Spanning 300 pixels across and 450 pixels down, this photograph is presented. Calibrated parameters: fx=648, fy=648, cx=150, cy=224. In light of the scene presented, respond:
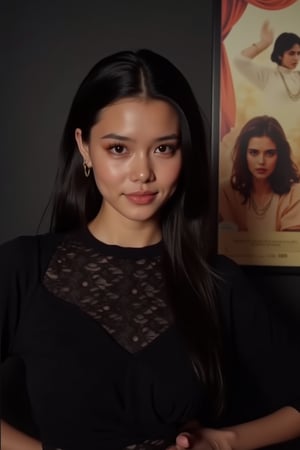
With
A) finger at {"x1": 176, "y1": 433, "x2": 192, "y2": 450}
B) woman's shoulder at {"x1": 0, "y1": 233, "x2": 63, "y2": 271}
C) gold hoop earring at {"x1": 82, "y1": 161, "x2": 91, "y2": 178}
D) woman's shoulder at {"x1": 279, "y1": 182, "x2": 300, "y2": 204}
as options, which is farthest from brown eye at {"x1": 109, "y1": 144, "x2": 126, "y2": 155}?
woman's shoulder at {"x1": 279, "y1": 182, "x2": 300, "y2": 204}

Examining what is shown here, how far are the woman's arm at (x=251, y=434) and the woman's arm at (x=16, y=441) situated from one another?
296 millimetres

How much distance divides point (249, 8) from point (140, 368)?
137 cm

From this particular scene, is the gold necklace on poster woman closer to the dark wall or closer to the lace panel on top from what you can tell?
the dark wall

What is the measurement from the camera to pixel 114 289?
4.88 ft

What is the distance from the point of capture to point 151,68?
1439mm

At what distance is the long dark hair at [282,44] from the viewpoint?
86.3 inches

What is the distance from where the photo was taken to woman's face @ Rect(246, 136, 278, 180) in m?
2.24

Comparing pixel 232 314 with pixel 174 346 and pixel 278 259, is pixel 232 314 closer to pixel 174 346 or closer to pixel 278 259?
pixel 174 346

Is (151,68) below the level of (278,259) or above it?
above

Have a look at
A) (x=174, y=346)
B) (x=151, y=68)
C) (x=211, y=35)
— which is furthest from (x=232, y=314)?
(x=211, y=35)

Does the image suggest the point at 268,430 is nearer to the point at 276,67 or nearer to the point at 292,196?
the point at 292,196

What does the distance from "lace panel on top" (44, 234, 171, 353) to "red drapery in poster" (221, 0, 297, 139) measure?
85cm

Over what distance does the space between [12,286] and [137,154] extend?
0.40 meters

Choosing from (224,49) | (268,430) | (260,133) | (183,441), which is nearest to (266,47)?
(224,49)
